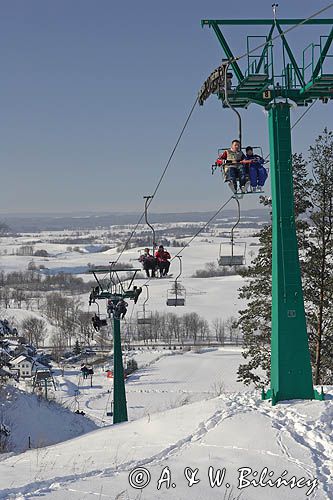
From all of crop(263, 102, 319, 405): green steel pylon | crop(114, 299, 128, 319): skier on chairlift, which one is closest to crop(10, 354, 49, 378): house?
crop(114, 299, 128, 319): skier on chairlift

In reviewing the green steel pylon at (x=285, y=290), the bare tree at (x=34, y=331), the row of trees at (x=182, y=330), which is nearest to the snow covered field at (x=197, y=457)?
the green steel pylon at (x=285, y=290)

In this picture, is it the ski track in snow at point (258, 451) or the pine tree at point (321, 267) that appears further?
the pine tree at point (321, 267)

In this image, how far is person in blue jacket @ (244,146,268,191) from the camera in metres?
9.81

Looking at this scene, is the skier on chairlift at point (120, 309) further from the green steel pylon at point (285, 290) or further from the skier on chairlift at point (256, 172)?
the skier on chairlift at point (256, 172)

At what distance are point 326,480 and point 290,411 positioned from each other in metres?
2.72

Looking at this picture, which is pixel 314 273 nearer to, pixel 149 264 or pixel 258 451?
pixel 149 264

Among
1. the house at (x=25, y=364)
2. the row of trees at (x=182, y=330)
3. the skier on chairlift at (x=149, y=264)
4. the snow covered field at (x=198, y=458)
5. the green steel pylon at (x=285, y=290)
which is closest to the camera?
the snow covered field at (x=198, y=458)

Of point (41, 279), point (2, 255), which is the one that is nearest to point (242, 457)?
point (41, 279)

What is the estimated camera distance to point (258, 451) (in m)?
7.90

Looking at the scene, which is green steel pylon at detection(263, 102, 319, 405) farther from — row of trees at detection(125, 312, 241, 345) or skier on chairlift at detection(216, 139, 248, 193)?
row of trees at detection(125, 312, 241, 345)

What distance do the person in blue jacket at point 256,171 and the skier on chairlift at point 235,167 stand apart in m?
0.10

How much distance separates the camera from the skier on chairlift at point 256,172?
9.81m

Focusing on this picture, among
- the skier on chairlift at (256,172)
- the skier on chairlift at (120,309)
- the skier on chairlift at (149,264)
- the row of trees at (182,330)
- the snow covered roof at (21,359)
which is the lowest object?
the row of trees at (182,330)

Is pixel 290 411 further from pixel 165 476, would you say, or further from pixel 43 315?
pixel 43 315
